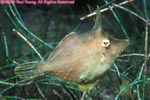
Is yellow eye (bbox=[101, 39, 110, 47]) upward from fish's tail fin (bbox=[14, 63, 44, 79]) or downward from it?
upward

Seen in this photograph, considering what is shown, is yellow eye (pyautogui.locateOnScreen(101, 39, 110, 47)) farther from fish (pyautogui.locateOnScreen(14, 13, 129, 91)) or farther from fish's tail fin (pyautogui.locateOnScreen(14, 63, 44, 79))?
fish's tail fin (pyautogui.locateOnScreen(14, 63, 44, 79))

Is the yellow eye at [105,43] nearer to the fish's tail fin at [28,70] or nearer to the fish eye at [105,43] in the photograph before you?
the fish eye at [105,43]

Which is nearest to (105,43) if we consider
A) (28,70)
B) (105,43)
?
(105,43)

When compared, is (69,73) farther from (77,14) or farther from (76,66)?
(77,14)

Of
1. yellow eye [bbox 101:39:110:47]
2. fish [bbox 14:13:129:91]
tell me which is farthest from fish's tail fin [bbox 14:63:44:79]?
yellow eye [bbox 101:39:110:47]

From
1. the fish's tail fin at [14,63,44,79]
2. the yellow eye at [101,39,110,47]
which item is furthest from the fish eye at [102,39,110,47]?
the fish's tail fin at [14,63,44,79]

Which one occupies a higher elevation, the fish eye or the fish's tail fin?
the fish eye

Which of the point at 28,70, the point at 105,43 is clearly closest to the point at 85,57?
the point at 105,43

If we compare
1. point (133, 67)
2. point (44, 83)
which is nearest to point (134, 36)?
point (133, 67)

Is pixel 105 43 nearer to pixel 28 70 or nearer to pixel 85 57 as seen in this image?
pixel 85 57

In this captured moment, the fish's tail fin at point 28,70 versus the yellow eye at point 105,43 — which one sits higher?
the yellow eye at point 105,43

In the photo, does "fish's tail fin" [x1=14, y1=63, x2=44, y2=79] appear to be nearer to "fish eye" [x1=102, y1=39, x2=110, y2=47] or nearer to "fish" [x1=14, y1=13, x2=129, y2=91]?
"fish" [x1=14, y1=13, x2=129, y2=91]

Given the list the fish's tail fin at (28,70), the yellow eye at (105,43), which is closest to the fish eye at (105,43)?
the yellow eye at (105,43)
